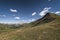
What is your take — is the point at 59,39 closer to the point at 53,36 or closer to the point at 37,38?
the point at 53,36

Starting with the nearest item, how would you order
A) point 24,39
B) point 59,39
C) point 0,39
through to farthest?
1. point 59,39
2. point 24,39
3. point 0,39

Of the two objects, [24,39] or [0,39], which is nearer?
[24,39]

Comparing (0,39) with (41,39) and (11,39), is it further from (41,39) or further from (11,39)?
(41,39)

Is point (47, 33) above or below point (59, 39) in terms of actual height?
above

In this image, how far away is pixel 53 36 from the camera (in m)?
52.3

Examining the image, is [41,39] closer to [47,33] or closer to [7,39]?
[47,33]

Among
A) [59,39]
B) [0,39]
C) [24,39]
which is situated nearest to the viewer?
[59,39]

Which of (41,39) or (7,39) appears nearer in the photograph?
(41,39)

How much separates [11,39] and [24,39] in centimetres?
719

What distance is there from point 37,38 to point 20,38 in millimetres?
9227

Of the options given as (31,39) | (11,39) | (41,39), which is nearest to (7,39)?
(11,39)

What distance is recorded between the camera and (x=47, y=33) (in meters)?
56.7

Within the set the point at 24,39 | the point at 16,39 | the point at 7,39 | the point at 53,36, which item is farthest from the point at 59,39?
the point at 7,39

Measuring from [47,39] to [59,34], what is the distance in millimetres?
8436
